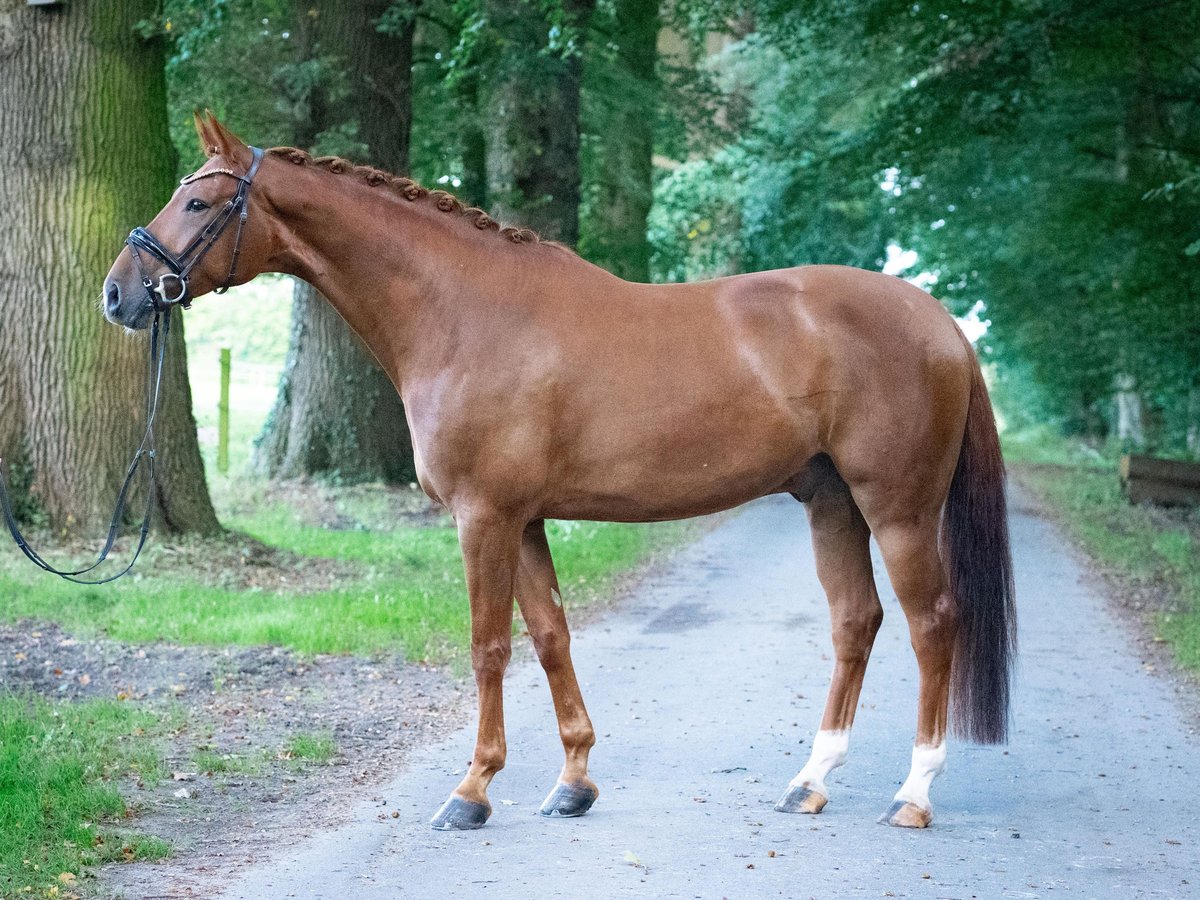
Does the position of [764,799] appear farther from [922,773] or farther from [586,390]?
[586,390]

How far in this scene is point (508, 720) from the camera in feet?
22.3

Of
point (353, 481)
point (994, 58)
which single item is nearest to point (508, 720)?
point (353, 481)

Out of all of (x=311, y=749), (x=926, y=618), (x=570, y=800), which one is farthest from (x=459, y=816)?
(x=926, y=618)

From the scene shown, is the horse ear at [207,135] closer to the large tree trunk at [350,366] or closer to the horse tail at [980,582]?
the horse tail at [980,582]

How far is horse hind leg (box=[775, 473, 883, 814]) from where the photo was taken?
5.47 m

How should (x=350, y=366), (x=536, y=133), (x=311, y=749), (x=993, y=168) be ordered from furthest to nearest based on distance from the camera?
(x=993, y=168) → (x=350, y=366) → (x=536, y=133) → (x=311, y=749)

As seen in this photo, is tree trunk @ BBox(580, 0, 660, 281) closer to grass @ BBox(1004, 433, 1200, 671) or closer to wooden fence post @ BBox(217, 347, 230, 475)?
wooden fence post @ BBox(217, 347, 230, 475)

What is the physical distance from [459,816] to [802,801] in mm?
1305

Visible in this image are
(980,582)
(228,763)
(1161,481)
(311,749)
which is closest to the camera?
(980,582)

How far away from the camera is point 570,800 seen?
5199 mm

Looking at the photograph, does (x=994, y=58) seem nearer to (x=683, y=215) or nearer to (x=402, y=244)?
(x=683, y=215)

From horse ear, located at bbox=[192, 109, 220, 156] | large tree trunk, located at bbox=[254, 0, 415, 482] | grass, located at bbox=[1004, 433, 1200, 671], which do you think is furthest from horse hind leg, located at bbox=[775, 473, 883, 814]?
large tree trunk, located at bbox=[254, 0, 415, 482]

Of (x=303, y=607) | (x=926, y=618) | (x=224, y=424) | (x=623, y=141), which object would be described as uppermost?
(x=623, y=141)

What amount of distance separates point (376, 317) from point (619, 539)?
28.3 feet
